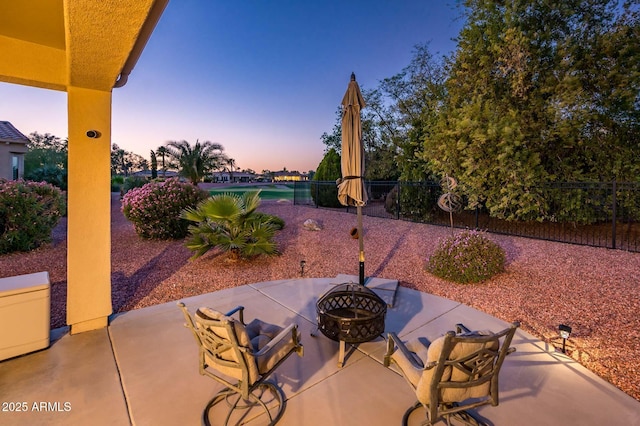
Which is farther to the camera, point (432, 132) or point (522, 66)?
point (432, 132)

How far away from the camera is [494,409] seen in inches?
87.0

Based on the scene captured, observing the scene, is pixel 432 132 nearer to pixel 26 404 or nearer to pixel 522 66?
pixel 522 66

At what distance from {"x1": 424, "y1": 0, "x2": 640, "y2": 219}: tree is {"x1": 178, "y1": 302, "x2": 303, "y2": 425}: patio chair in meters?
8.89

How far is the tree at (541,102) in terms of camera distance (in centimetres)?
835

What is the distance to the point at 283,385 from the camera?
2.45 meters

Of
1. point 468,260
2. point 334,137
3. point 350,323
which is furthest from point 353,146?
point 334,137

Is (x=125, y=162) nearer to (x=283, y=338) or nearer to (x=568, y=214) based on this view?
(x=568, y=214)

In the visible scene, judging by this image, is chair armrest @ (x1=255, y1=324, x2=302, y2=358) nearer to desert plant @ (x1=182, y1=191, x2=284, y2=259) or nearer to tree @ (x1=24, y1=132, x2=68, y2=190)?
desert plant @ (x1=182, y1=191, x2=284, y2=259)

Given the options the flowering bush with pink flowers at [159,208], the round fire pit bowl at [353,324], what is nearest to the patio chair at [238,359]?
the round fire pit bowl at [353,324]

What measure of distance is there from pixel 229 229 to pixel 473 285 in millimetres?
4642

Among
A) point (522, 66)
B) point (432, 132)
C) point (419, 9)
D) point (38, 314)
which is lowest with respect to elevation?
point (38, 314)

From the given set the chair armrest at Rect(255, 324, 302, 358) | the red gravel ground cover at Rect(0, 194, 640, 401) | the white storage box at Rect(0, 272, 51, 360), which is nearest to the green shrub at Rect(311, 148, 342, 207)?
the red gravel ground cover at Rect(0, 194, 640, 401)

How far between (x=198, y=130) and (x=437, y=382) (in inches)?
899

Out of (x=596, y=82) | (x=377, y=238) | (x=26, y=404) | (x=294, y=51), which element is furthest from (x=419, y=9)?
(x=26, y=404)
